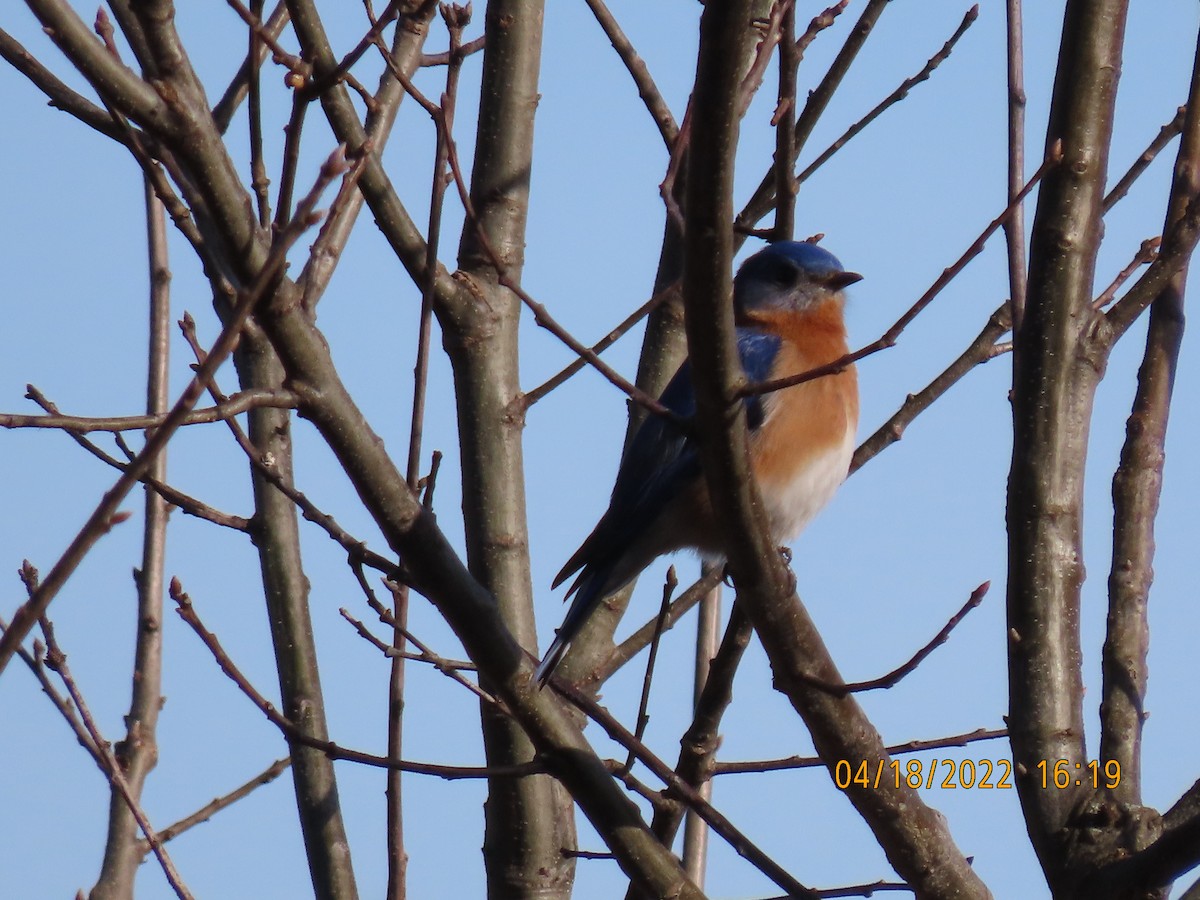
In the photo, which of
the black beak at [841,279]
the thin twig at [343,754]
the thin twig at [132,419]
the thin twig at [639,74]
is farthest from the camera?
the black beak at [841,279]

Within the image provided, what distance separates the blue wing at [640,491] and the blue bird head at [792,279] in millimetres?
857

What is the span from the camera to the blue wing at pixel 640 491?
4352mm

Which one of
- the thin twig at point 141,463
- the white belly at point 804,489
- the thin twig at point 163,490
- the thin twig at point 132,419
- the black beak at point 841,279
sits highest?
the black beak at point 841,279

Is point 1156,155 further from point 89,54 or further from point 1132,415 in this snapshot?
point 89,54

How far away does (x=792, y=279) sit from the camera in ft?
17.5

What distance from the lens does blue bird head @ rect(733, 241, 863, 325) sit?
5309 millimetres

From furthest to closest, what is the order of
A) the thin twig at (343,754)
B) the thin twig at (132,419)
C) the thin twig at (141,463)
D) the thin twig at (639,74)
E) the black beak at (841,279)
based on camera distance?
the black beak at (841,279) < the thin twig at (639,74) < the thin twig at (343,754) < the thin twig at (132,419) < the thin twig at (141,463)

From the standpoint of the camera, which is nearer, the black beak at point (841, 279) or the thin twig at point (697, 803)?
the thin twig at point (697, 803)

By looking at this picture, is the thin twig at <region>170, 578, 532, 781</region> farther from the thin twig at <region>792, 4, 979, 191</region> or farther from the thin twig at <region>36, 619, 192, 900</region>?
the thin twig at <region>792, 4, 979, 191</region>

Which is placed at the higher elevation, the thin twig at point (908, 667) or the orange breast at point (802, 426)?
the orange breast at point (802, 426)

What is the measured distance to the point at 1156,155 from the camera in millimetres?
3777

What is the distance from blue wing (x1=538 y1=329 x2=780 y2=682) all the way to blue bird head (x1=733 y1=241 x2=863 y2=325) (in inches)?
33.7

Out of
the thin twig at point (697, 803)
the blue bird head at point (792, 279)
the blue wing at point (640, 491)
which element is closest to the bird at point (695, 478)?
the blue wing at point (640, 491)

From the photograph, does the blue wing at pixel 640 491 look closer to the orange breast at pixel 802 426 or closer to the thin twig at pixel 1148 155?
the orange breast at pixel 802 426
